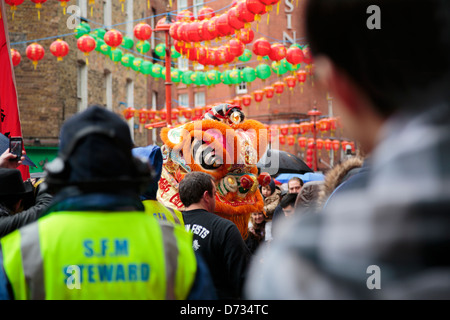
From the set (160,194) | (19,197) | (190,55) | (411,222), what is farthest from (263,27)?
(411,222)

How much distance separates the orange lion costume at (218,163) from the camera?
19.4ft

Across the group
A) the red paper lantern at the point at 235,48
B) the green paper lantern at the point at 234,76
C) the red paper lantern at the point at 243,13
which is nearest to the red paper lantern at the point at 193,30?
the red paper lantern at the point at 243,13

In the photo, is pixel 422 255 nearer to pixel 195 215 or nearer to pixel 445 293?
pixel 445 293

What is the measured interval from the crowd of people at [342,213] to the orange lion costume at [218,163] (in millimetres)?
3951

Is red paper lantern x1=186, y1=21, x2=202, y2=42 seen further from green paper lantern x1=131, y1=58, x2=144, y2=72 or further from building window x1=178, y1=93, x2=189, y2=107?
building window x1=178, y1=93, x2=189, y2=107

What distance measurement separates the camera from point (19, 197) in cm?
341

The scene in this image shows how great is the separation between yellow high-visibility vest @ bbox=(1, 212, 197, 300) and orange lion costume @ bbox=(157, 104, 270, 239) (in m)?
3.94

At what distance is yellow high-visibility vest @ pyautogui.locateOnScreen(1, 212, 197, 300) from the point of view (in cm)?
185

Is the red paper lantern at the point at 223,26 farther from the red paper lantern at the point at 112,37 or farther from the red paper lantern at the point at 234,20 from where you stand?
the red paper lantern at the point at 112,37

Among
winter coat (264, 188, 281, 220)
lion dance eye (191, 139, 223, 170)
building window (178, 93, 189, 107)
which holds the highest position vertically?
building window (178, 93, 189, 107)

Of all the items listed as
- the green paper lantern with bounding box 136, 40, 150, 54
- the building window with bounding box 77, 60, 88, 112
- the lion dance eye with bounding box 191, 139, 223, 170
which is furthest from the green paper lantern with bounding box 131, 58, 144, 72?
the lion dance eye with bounding box 191, 139, 223, 170

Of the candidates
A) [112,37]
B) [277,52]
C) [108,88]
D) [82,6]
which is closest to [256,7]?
[277,52]

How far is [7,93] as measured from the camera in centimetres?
519
